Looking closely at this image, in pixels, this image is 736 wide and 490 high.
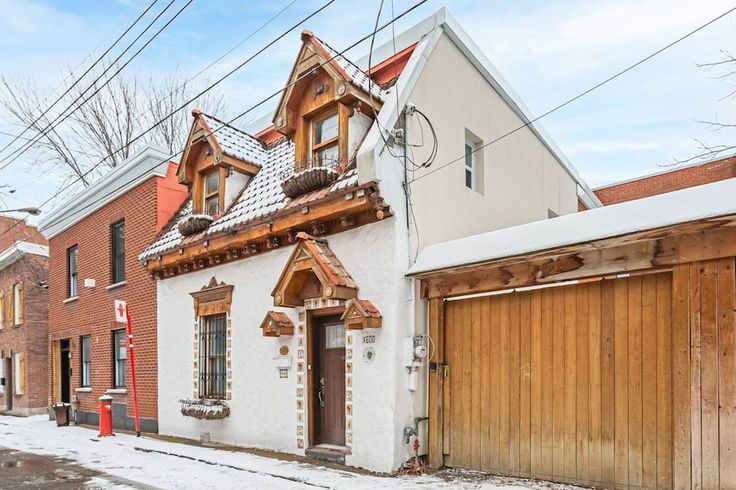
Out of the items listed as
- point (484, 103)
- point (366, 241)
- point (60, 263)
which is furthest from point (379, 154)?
point (60, 263)

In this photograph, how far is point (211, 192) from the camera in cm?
1319

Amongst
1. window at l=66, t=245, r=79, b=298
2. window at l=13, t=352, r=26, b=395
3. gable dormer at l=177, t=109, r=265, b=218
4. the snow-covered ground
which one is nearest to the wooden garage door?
the snow-covered ground

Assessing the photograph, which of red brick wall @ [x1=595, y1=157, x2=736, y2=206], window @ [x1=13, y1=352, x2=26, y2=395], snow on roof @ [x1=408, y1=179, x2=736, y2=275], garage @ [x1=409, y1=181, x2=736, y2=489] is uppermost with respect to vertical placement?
red brick wall @ [x1=595, y1=157, x2=736, y2=206]

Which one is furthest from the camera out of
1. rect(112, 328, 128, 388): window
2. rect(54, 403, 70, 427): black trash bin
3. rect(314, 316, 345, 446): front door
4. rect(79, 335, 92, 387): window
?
rect(79, 335, 92, 387): window

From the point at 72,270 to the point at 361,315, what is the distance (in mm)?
13793

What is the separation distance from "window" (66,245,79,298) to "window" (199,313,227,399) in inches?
314

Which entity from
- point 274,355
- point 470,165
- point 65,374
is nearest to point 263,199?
point 274,355

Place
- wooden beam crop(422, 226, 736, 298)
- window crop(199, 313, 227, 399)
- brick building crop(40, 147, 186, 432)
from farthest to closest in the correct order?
brick building crop(40, 147, 186, 432) → window crop(199, 313, 227, 399) → wooden beam crop(422, 226, 736, 298)

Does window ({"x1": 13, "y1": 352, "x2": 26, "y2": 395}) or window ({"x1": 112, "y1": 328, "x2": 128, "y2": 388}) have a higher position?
window ({"x1": 112, "y1": 328, "x2": 128, "y2": 388})

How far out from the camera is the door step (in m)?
9.02

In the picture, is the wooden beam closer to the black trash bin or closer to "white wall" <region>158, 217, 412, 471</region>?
"white wall" <region>158, 217, 412, 471</region>

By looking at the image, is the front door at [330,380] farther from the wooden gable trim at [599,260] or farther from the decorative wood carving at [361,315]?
the wooden gable trim at [599,260]

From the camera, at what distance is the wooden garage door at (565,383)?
21.6 ft

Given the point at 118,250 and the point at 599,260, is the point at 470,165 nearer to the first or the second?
the point at 599,260
